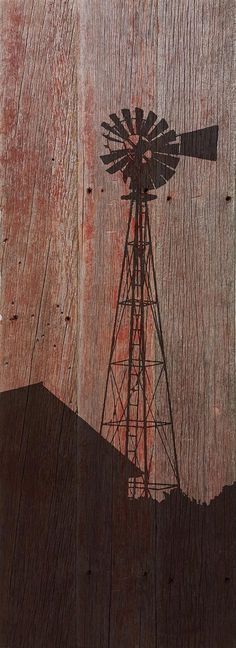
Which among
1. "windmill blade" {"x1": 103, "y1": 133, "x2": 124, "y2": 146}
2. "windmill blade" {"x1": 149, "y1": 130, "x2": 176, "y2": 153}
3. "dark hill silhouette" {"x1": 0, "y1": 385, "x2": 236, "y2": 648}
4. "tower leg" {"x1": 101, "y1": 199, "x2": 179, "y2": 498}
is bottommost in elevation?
"dark hill silhouette" {"x1": 0, "y1": 385, "x2": 236, "y2": 648}

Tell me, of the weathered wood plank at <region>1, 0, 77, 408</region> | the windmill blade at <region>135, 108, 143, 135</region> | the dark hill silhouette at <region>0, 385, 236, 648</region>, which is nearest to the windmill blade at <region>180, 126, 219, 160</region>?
the windmill blade at <region>135, 108, 143, 135</region>

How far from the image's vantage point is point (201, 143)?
193 cm

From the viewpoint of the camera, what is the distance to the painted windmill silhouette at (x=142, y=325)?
1.93m

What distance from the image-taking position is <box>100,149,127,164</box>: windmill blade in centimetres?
198

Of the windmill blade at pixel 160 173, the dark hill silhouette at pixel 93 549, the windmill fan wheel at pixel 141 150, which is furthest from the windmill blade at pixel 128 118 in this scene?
the dark hill silhouette at pixel 93 549

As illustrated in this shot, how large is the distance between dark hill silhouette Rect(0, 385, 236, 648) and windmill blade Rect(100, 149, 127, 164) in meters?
0.60

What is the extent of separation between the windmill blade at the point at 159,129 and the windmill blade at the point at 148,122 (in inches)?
0.5

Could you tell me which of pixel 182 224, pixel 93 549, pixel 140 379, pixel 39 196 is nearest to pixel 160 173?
pixel 182 224

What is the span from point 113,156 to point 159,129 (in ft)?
0.44

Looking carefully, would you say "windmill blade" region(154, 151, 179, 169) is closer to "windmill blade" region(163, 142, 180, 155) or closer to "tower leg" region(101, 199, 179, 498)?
"windmill blade" region(163, 142, 180, 155)

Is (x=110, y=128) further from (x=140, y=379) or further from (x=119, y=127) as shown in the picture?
(x=140, y=379)

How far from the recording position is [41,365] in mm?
2021

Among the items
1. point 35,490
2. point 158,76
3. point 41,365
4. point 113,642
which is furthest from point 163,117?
point 113,642

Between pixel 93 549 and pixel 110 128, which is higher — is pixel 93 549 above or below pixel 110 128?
below
